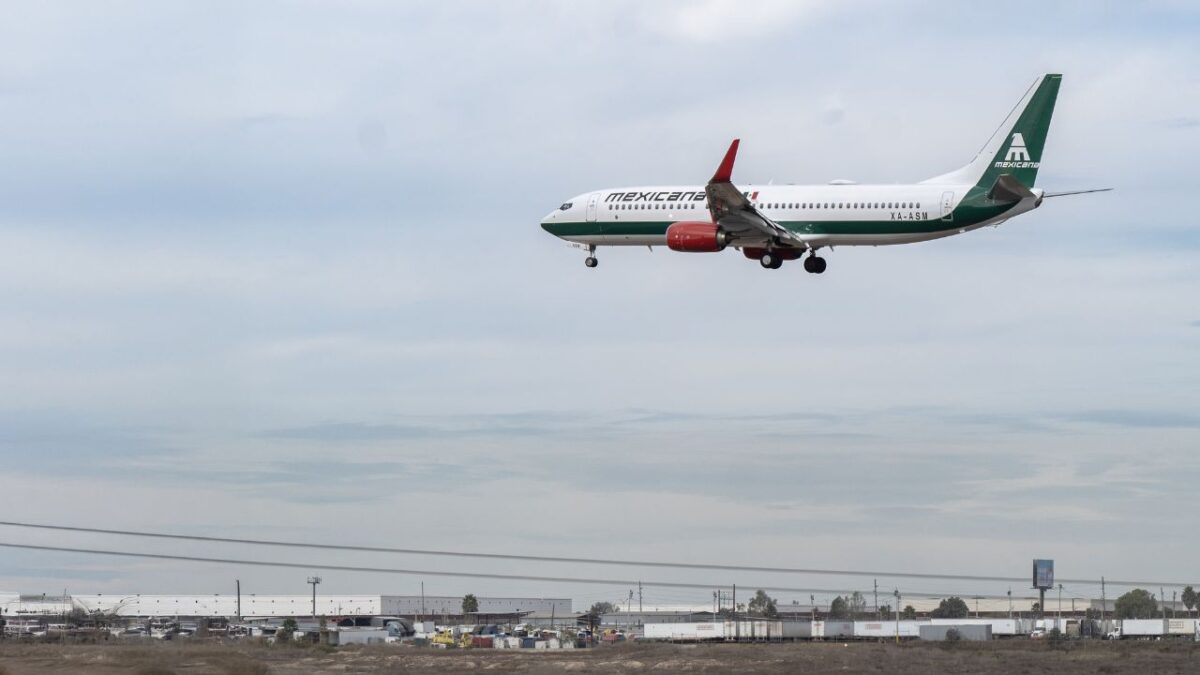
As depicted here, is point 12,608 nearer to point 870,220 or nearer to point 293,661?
point 293,661

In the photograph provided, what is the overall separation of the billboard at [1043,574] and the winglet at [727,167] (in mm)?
70366

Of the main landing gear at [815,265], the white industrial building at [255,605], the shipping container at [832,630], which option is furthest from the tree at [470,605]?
the main landing gear at [815,265]

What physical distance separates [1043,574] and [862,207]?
69790 millimetres

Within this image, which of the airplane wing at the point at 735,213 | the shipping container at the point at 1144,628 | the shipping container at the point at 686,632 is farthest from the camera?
the shipping container at the point at 1144,628

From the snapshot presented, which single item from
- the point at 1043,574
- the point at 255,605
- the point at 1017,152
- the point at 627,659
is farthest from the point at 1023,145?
the point at 255,605

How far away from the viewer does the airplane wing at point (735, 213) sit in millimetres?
73438

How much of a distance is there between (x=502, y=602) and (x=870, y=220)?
365 feet

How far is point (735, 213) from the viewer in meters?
74.7

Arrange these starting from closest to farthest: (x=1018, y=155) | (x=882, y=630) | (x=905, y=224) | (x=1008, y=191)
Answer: (x=1008, y=191)
(x=905, y=224)
(x=1018, y=155)
(x=882, y=630)

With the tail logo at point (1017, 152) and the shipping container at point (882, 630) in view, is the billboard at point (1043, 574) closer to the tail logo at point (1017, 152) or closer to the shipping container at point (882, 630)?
the shipping container at point (882, 630)

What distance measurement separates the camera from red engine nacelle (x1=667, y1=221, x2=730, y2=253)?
248 ft

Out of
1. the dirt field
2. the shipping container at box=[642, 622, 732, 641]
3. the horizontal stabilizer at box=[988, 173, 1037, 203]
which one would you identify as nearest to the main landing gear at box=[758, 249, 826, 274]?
the horizontal stabilizer at box=[988, 173, 1037, 203]

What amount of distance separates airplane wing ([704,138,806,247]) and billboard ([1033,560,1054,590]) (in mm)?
66953

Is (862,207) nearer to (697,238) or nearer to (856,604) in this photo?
(697,238)
